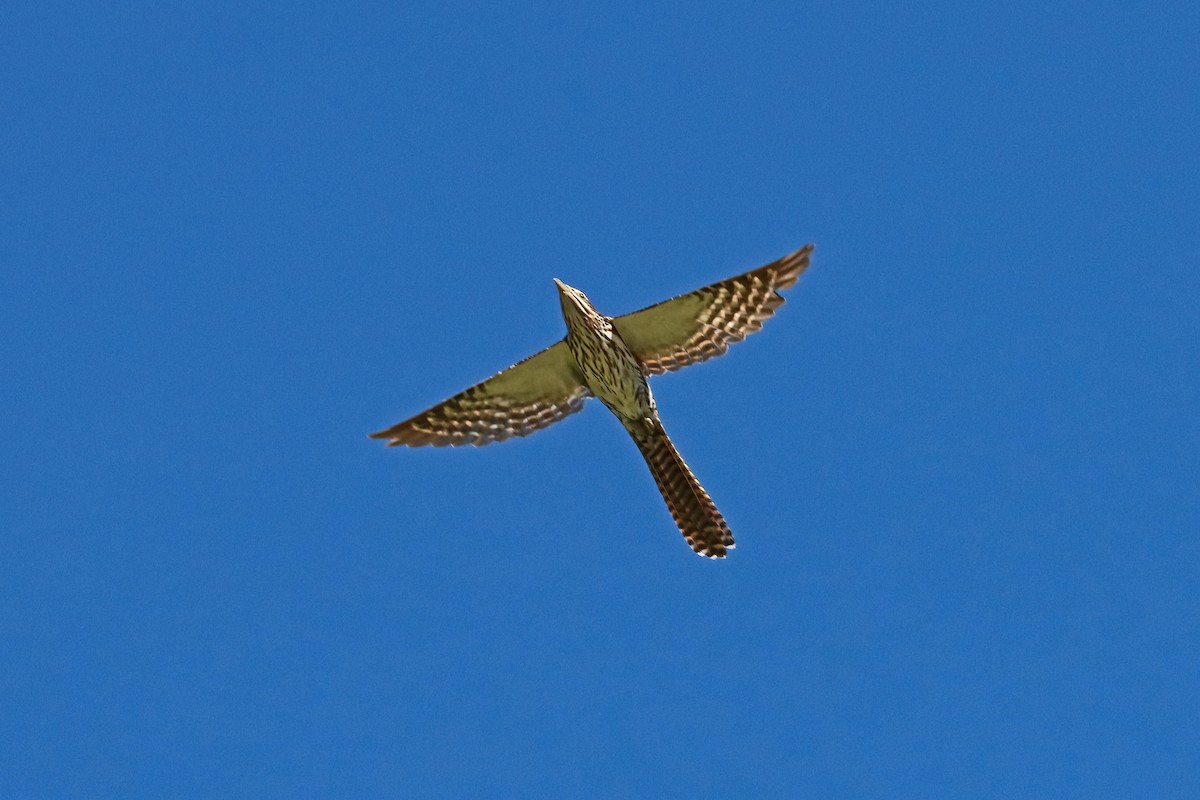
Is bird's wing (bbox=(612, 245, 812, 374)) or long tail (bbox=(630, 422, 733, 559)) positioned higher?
bird's wing (bbox=(612, 245, 812, 374))

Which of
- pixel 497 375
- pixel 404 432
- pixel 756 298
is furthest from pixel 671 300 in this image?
pixel 404 432

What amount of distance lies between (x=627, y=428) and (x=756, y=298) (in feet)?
9.54

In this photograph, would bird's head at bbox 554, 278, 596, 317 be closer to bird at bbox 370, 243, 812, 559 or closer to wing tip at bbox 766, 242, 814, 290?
bird at bbox 370, 243, 812, 559

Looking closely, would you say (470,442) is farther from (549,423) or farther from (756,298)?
(756,298)

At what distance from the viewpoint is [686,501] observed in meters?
22.6

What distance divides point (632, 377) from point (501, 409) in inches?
83.8

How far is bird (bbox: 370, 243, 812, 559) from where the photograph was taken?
68.6ft

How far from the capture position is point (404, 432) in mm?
22250

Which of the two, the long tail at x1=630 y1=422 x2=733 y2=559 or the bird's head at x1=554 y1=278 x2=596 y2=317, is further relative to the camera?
the long tail at x1=630 y1=422 x2=733 y2=559

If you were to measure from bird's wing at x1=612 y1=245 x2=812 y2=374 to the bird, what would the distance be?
0.01 metres

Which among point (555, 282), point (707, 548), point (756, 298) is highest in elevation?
point (555, 282)

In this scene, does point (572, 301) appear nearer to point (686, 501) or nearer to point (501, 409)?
point (501, 409)

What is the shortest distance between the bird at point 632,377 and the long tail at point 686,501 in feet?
0.05

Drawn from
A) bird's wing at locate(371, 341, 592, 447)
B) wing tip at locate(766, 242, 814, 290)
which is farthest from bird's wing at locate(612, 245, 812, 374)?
bird's wing at locate(371, 341, 592, 447)
